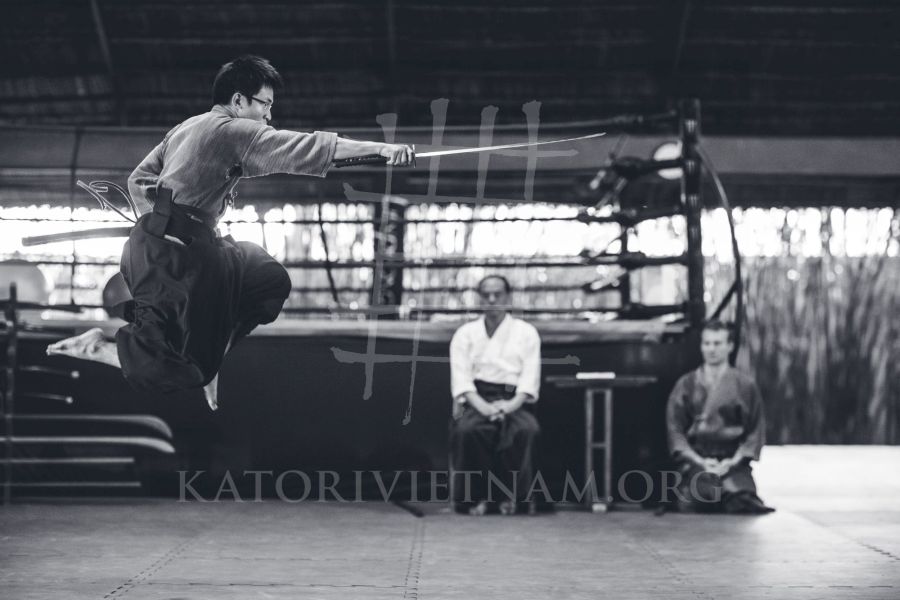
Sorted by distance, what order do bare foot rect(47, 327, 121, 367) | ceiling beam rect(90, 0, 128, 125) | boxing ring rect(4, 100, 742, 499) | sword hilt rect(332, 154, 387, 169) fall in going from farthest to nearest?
ceiling beam rect(90, 0, 128, 125), boxing ring rect(4, 100, 742, 499), bare foot rect(47, 327, 121, 367), sword hilt rect(332, 154, 387, 169)

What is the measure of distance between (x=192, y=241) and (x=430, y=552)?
1763 mm

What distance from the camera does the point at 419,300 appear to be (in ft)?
28.0

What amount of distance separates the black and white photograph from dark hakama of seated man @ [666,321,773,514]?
2cm

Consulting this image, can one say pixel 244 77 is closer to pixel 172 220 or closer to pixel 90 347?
pixel 172 220

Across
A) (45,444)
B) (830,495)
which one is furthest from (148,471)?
(830,495)

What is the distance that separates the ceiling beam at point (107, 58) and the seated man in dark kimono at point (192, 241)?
3901mm

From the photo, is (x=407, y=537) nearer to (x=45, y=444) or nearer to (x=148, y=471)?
(x=148, y=471)

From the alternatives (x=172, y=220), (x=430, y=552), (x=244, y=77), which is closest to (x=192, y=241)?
(x=172, y=220)

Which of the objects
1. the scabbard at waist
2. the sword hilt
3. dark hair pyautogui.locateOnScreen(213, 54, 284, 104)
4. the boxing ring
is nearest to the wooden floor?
the boxing ring

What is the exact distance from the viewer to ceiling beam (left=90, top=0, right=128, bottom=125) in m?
6.96

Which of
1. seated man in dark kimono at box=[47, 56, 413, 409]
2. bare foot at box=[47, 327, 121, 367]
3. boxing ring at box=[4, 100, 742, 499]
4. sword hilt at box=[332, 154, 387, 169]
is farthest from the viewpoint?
boxing ring at box=[4, 100, 742, 499]

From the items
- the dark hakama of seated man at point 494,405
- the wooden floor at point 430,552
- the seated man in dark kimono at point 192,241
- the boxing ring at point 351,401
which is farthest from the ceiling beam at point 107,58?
the seated man in dark kimono at point 192,241

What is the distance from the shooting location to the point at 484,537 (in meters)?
4.86

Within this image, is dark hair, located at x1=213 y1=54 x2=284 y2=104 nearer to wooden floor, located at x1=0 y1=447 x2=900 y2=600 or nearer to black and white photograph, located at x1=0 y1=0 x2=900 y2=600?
black and white photograph, located at x1=0 y1=0 x2=900 y2=600
